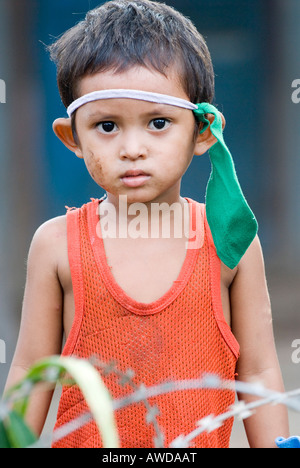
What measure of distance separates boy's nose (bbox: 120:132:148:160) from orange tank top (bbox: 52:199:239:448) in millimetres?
293

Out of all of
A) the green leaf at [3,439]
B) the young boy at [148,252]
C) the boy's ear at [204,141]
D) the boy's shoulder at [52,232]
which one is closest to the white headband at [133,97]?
the young boy at [148,252]

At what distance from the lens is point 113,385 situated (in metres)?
1.62

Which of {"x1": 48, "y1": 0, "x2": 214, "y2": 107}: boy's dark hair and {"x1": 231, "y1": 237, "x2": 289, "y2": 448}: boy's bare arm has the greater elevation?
{"x1": 48, "y1": 0, "x2": 214, "y2": 107}: boy's dark hair

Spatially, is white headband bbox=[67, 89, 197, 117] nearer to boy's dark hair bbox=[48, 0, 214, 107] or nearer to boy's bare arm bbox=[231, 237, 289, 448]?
boy's dark hair bbox=[48, 0, 214, 107]

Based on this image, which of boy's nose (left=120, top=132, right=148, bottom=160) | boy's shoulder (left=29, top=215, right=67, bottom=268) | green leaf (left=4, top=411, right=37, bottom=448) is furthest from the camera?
boy's shoulder (left=29, top=215, right=67, bottom=268)

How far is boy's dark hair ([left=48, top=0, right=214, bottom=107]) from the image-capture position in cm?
154

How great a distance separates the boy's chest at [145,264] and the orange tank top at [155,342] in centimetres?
2

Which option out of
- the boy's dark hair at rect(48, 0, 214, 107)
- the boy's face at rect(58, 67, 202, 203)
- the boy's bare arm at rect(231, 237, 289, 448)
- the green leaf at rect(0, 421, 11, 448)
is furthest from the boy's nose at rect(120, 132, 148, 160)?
the green leaf at rect(0, 421, 11, 448)

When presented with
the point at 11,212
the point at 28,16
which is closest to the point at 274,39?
the point at 28,16

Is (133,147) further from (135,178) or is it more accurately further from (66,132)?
(66,132)

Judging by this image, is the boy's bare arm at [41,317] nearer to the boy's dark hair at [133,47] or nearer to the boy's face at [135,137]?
the boy's face at [135,137]

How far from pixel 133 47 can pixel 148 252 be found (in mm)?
463

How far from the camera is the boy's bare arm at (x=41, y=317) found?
170 centimetres

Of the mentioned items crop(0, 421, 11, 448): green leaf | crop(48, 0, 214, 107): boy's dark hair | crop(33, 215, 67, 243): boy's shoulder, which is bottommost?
crop(0, 421, 11, 448): green leaf
